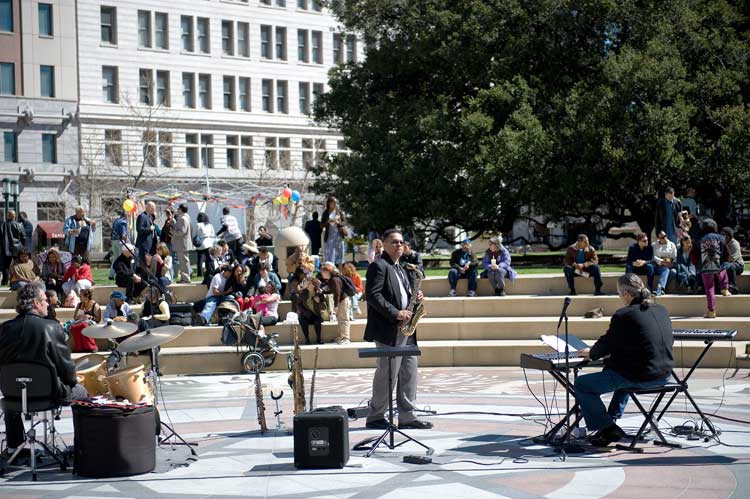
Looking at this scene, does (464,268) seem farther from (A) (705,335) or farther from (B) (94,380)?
(B) (94,380)

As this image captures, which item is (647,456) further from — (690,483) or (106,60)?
(106,60)

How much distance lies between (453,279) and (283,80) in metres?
52.1

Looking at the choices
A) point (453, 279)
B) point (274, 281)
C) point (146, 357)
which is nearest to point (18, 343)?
point (146, 357)

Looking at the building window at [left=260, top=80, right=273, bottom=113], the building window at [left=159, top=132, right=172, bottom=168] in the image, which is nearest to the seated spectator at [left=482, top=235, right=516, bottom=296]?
the building window at [left=159, top=132, right=172, bottom=168]

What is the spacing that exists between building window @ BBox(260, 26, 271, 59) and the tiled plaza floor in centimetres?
6023

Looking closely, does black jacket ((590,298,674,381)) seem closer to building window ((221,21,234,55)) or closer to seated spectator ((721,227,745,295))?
seated spectator ((721,227,745,295))

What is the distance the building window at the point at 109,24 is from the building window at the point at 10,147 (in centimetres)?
872

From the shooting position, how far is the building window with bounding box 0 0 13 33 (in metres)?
60.3

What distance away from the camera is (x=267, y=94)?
237 feet

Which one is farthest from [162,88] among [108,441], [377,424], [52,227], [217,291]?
[108,441]

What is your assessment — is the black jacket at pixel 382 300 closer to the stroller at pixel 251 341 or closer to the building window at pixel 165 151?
the stroller at pixel 251 341

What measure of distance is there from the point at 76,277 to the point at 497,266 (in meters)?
9.14

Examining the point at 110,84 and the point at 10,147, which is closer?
the point at 10,147

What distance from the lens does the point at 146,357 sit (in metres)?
17.6
